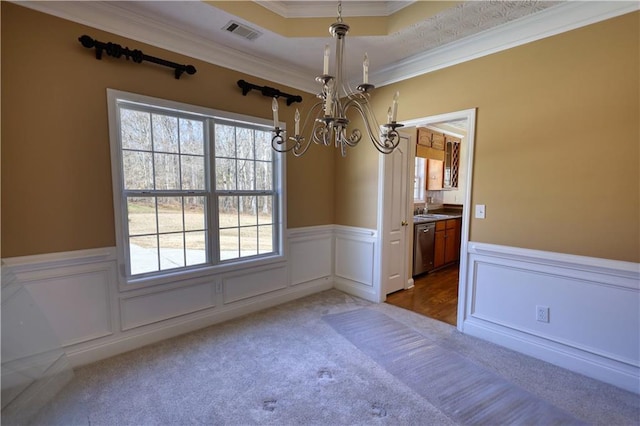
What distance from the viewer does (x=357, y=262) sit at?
12.8 ft

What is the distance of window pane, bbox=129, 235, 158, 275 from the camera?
2567 millimetres

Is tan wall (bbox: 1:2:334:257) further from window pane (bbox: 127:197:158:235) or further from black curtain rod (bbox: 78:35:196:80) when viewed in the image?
window pane (bbox: 127:197:158:235)

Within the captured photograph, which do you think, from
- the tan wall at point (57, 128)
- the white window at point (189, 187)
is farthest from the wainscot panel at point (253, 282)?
the tan wall at point (57, 128)

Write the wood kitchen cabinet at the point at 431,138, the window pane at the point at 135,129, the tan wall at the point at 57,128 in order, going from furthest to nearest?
the wood kitchen cabinet at the point at 431,138
the window pane at the point at 135,129
the tan wall at the point at 57,128

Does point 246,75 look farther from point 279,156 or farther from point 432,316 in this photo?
point 432,316

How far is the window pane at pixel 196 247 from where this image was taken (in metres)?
2.89

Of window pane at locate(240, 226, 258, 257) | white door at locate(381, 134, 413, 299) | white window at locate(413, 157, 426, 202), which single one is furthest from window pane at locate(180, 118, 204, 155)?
white window at locate(413, 157, 426, 202)

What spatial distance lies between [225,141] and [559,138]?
9.83 feet

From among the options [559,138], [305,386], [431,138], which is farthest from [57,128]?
[431,138]

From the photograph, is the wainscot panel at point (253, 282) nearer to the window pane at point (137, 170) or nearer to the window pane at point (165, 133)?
the window pane at point (137, 170)

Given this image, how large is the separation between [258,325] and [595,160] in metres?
3.21

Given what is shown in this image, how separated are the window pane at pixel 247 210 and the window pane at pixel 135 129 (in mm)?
1051

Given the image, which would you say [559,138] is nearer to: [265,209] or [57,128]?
[265,209]

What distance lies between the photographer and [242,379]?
2.16m
